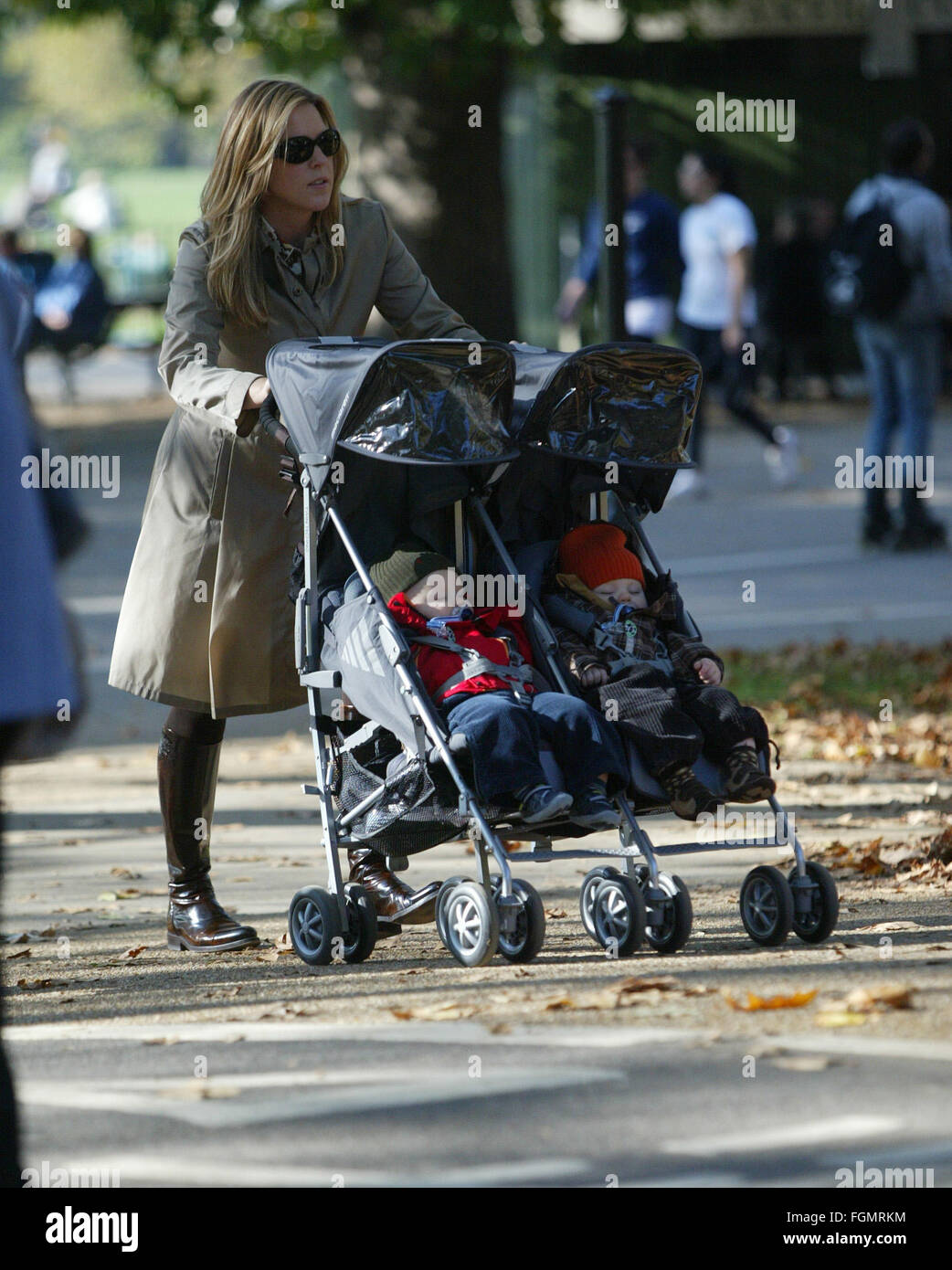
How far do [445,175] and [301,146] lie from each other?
1389cm

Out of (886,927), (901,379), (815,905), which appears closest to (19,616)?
(815,905)

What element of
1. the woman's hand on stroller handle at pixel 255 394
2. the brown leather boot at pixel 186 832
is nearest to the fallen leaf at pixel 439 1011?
the brown leather boot at pixel 186 832

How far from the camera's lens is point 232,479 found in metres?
5.81

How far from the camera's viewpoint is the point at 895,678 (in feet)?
32.0

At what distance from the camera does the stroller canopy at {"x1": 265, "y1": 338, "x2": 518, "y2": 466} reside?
5438 mm

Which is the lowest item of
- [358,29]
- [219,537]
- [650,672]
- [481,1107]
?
[481,1107]

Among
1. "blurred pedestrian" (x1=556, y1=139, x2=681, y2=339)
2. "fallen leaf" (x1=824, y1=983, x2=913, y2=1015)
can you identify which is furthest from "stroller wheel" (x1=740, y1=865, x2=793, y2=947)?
"blurred pedestrian" (x1=556, y1=139, x2=681, y2=339)

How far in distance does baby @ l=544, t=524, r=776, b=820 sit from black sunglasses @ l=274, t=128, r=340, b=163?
4.01 ft

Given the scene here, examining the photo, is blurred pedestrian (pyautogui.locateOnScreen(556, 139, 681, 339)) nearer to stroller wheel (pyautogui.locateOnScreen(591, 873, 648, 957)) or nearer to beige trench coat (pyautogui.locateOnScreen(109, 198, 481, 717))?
beige trench coat (pyautogui.locateOnScreen(109, 198, 481, 717))

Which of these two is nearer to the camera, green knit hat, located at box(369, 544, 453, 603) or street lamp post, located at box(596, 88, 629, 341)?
green knit hat, located at box(369, 544, 453, 603)

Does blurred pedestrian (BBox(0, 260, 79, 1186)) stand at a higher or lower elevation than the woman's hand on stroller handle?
lower

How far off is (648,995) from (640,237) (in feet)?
37.6

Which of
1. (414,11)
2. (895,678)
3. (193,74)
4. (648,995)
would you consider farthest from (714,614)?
(193,74)

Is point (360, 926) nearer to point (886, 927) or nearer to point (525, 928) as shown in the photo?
point (525, 928)
